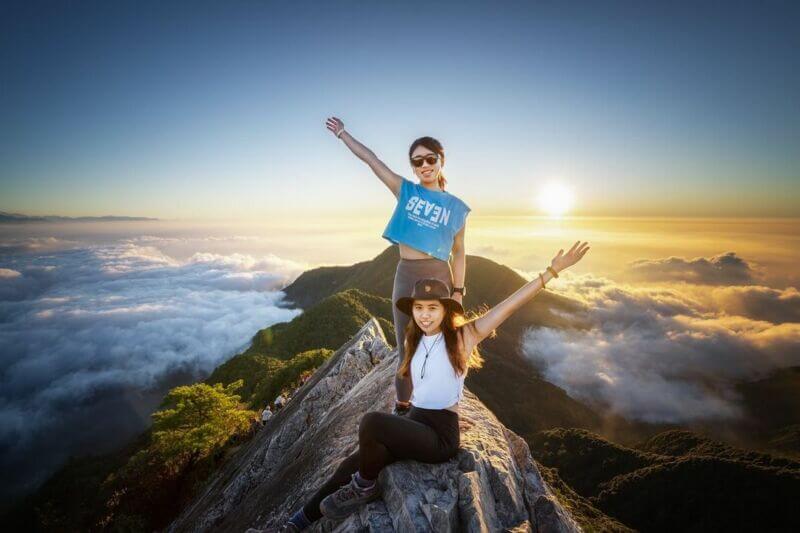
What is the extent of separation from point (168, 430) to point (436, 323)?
20012 mm

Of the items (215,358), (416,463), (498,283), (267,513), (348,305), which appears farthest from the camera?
(215,358)

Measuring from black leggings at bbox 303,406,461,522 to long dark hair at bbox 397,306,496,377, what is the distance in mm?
537

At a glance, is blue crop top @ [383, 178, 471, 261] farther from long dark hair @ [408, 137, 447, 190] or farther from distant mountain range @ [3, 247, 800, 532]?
distant mountain range @ [3, 247, 800, 532]

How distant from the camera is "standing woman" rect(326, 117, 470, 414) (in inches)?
158

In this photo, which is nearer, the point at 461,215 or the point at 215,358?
the point at 461,215

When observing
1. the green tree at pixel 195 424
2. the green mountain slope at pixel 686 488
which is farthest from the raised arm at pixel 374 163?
the green mountain slope at pixel 686 488

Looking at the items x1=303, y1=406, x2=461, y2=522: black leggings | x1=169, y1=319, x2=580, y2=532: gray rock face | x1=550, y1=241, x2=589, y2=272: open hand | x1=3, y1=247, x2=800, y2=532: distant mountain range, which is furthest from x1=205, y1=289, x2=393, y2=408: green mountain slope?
x1=550, y1=241, x2=589, y2=272: open hand

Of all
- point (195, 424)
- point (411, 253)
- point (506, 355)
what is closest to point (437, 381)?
point (411, 253)

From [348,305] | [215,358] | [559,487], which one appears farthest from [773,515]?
[215,358]

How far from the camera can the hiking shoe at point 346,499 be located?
344 cm

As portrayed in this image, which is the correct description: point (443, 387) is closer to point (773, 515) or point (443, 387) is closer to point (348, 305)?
point (348, 305)

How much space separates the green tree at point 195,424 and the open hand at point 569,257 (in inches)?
635

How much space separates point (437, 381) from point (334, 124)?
3.57 metres

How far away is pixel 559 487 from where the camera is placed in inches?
2616
